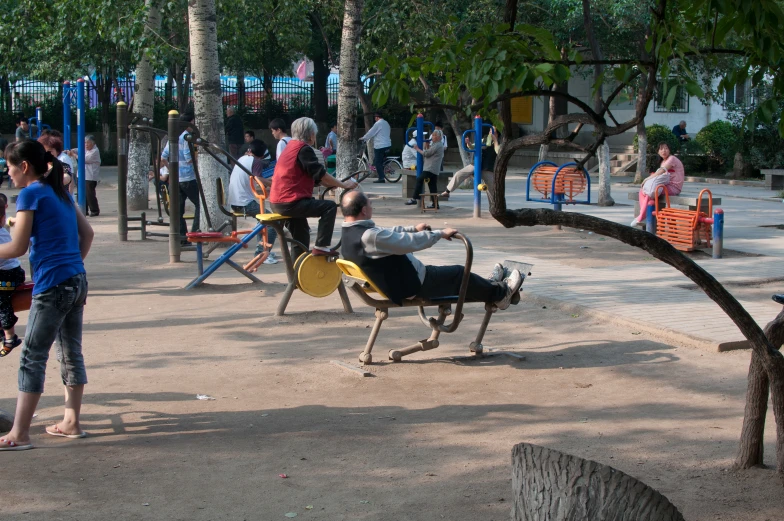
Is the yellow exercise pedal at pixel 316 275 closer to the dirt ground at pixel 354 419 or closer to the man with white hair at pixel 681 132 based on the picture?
the dirt ground at pixel 354 419

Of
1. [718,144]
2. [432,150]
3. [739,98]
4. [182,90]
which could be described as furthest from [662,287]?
[182,90]

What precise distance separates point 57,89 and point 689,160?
22039 mm

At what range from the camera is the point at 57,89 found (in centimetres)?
3431

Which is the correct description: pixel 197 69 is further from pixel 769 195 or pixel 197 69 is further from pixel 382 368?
pixel 769 195

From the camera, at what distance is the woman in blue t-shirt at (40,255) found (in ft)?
15.6

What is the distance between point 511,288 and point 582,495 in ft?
12.4

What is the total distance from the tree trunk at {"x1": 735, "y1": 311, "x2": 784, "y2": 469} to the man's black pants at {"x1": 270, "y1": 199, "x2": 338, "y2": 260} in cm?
493

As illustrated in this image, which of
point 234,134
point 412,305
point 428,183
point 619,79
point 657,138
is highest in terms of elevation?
point 657,138

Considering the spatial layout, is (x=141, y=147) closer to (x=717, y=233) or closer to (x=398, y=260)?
(x=717, y=233)

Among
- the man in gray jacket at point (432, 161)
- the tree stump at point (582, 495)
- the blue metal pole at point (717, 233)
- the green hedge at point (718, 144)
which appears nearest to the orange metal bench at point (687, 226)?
the blue metal pole at point (717, 233)

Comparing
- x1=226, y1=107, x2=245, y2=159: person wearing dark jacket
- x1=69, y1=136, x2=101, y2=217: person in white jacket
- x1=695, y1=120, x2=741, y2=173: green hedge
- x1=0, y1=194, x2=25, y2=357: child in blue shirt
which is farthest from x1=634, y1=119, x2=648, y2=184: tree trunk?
x1=0, y1=194, x2=25, y2=357: child in blue shirt

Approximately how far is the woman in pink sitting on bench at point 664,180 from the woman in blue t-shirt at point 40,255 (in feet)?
32.4

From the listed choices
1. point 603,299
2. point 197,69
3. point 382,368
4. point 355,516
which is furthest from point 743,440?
point 197,69

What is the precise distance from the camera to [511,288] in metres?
6.87
